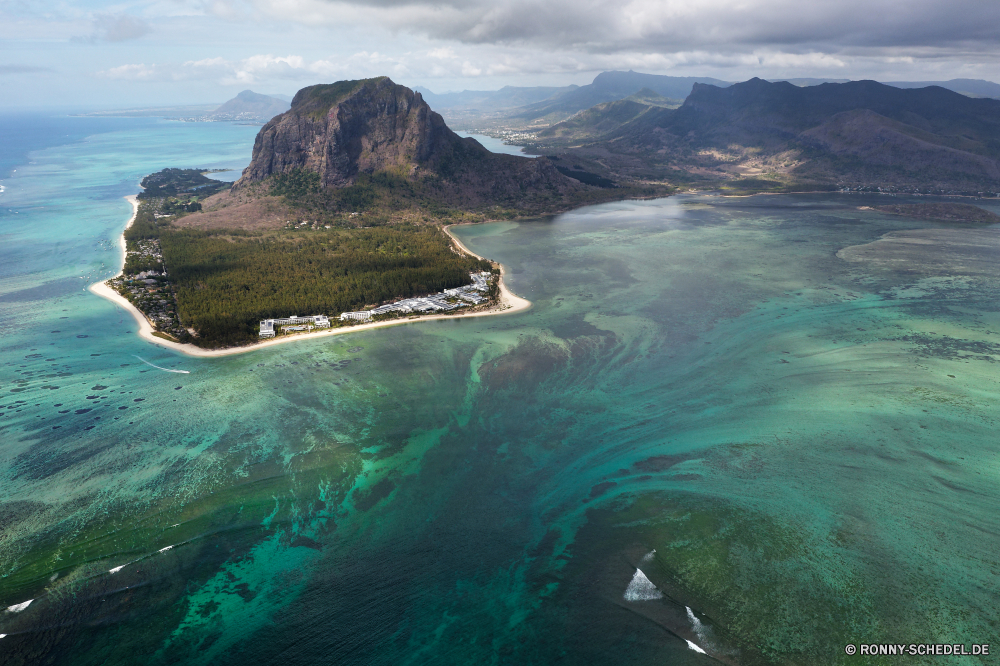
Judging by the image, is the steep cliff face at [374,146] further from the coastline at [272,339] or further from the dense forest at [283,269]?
the coastline at [272,339]

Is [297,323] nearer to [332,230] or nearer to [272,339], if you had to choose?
[272,339]

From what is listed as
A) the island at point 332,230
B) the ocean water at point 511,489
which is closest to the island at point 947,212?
the ocean water at point 511,489

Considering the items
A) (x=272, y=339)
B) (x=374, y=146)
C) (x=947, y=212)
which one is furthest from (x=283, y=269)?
(x=947, y=212)

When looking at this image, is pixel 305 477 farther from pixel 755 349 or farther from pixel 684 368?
pixel 755 349

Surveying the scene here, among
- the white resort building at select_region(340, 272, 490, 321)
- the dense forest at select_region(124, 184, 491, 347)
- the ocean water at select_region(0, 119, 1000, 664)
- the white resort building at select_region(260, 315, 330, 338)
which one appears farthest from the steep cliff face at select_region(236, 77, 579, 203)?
the ocean water at select_region(0, 119, 1000, 664)

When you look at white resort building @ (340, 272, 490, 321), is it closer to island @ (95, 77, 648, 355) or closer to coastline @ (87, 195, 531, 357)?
island @ (95, 77, 648, 355)

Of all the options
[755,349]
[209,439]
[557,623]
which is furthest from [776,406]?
[209,439]

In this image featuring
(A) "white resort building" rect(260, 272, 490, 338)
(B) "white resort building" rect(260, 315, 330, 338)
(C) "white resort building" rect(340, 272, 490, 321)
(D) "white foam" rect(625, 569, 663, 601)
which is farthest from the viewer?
(C) "white resort building" rect(340, 272, 490, 321)
